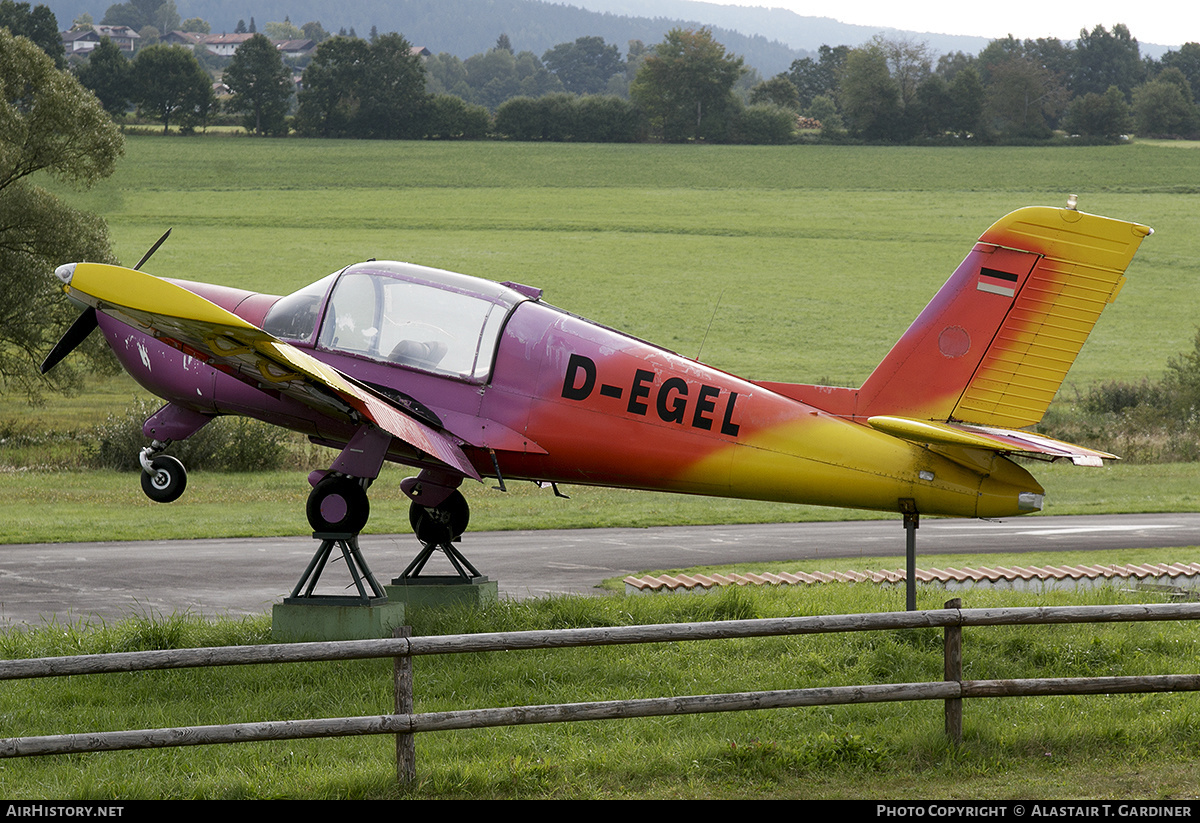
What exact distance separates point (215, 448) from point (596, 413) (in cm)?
2130

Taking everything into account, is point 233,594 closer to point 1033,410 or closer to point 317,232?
point 1033,410

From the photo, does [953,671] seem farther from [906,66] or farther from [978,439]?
[906,66]

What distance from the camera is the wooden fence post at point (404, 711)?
7.47 m

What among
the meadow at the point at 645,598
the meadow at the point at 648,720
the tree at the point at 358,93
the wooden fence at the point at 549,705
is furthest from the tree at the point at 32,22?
the wooden fence at the point at 549,705

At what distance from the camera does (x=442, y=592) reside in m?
12.2

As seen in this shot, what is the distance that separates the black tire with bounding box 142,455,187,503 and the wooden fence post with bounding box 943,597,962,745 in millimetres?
7644

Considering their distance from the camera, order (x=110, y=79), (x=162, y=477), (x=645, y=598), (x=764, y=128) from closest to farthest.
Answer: (x=162, y=477) → (x=645, y=598) → (x=110, y=79) → (x=764, y=128)

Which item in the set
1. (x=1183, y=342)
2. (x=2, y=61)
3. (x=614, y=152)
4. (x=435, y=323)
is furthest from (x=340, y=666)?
(x=614, y=152)

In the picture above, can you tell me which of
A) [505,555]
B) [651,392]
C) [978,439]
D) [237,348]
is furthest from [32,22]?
[978,439]

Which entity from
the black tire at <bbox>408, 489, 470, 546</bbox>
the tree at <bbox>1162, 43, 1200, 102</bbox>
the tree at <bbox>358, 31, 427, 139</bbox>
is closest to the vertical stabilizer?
the black tire at <bbox>408, 489, 470, 546</bbox>

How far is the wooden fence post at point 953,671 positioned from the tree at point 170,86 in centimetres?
11211

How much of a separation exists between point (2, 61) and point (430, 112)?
267 ft

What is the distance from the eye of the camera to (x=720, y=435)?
10664mm

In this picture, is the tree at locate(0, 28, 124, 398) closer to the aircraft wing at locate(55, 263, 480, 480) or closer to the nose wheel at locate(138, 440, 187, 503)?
the nose wheel at locate(138, 440, 187, 503)
